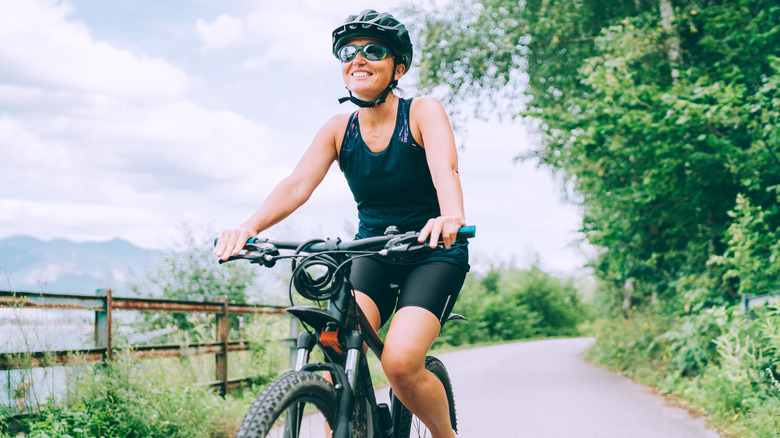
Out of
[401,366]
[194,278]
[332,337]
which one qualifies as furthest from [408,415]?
[194,278]

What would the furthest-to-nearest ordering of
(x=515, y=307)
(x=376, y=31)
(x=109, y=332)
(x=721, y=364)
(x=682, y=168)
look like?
(x=515, y=307)
(x=682, y=168)
(x=721, y=364)
(x=109, y=332)
(x=376, y=31)

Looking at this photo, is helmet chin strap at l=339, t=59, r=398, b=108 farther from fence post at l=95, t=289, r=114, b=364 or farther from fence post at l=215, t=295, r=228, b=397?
fence post at l=215, t=295, r=228, b=397

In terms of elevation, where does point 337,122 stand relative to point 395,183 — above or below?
above

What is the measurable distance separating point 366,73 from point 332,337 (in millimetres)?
1239

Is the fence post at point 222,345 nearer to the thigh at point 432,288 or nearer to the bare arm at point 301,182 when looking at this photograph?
the bare arm at point 301,182

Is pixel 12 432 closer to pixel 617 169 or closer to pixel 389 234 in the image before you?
pixel 389 234

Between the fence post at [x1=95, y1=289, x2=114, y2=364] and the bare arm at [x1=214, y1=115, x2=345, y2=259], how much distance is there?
126 inches

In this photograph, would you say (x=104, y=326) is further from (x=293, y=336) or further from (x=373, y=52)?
(x=373, y=52)

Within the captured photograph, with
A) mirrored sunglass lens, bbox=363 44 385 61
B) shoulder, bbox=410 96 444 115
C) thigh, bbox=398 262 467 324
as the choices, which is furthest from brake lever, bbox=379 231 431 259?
mirrored sunglass lens, bbox=363 44 385 61

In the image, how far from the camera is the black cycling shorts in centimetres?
283

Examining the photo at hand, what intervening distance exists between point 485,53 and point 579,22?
230 centimetres

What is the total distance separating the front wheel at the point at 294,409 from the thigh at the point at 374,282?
0.66 m

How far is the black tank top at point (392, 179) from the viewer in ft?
10.0

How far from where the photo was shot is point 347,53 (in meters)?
3.06
